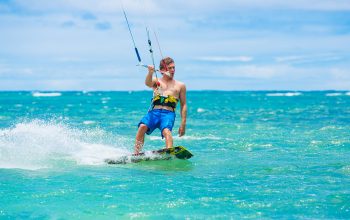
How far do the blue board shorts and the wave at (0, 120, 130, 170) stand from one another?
890 millimetres

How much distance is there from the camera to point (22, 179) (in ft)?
28.8

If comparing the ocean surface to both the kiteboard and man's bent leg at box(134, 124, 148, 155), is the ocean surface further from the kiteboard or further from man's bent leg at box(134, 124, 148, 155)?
man's bent leg at box(134, 124, 148, 155)

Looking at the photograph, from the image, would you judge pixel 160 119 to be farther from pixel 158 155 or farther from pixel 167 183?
pixel 167 183

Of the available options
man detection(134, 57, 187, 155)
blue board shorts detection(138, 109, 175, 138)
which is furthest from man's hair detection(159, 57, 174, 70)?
blue board shorts detection(138, 109, 175, 138)

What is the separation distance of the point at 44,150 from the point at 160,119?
9.32 feet

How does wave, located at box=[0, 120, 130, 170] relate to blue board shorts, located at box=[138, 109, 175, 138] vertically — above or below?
below

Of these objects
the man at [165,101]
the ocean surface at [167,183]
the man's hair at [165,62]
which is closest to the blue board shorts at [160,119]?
the man at [165,101]

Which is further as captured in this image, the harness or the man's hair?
the harness

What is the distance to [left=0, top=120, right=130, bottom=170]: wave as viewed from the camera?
10627 millimetres

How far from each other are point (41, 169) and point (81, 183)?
1572 mm

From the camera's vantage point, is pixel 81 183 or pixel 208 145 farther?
pixel 208 145

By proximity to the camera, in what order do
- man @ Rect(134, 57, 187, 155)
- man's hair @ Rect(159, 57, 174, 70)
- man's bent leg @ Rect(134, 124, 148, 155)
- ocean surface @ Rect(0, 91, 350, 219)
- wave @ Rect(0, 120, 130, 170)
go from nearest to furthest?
1. ocean surface @ Rect(0, 91, 350, 219)
2. man's hair @ Rect(159, 57, 174, 70)
3. man @ Rect(134, 57, 187, 155)
4. wave @ Rect(0, 120, 130, 170)
5. man's bent leg @ Rect(134, 124, 148, 155)

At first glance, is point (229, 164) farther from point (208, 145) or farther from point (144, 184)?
point (208, 145)

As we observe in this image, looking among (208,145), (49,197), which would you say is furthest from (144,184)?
(208,145)
